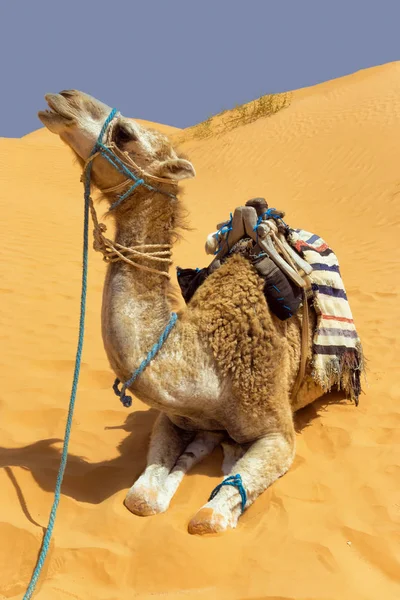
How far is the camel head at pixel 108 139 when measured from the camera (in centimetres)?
236

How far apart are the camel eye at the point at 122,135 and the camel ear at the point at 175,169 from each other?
0.60 feet

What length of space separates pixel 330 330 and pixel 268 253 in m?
0.74

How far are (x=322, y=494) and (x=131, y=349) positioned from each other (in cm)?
121

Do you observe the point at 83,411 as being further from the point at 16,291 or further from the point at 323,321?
the point at 16,291

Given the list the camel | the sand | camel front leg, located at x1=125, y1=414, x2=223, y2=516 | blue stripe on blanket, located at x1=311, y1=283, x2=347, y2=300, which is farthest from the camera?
blue stripe on blanket, located at x1=311, y1=283, x2=347, y2=300

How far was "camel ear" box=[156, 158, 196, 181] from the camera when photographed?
8.39 ft

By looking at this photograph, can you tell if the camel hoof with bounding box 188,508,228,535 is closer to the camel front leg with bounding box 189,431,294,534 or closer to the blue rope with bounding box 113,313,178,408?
the camel front leg with bounding box 189,431,294,534

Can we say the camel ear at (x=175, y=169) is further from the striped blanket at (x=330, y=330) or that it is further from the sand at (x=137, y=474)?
the striped blanket at (x=330, y=330)

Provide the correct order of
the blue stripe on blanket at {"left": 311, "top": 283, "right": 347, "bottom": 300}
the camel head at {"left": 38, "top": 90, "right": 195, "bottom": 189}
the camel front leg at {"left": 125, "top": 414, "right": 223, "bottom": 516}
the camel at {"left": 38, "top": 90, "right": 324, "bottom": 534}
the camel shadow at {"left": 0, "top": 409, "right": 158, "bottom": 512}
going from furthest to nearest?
the blue stripe on blanket at {"left": 311, "top": 283, "right": 347, "bottom": 300}, the camel shadow at {"left": 0, "top": 409, "right": 158, "bottom": 512}, the camel front leg at {"left": 125, "top": 414, "right": 223, "bottom": 516}, the camel at {"left": 38, "top": 90, "right": 324, "bottom": 534}, the camel head at {"left": 38, "top": 90, "right": 195, "bottom": 189}

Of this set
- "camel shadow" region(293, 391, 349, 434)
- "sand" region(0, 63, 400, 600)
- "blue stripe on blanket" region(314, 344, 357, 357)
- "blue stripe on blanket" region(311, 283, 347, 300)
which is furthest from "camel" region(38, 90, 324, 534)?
"camel shadow" region(293, 391, 349, 434)

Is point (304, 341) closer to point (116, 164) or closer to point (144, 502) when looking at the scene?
point (144, 502)

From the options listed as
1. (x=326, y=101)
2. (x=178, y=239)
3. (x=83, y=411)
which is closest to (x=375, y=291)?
(x=83, y=411)

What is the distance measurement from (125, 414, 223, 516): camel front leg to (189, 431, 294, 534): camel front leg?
0.26 metres

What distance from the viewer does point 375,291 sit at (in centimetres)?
722
